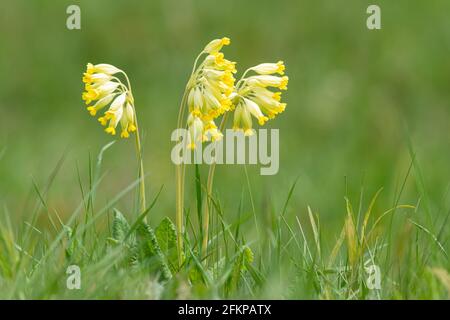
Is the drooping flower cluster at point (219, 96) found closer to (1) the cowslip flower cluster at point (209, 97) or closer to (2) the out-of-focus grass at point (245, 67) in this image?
(1) the cowslip flower cluster at point (209, 97)

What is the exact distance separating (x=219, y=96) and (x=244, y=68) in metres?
6.63

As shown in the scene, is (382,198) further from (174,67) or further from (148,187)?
(174,67)

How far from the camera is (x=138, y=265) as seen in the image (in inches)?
132

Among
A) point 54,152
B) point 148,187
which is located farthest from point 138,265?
point 54,152

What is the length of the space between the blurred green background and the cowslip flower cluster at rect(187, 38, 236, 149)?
14.9ft

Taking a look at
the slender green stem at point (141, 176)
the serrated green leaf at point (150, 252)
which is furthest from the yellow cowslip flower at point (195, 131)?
the serrated green leaf at point (150, 252)

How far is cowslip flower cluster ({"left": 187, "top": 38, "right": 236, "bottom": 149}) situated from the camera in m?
3.36

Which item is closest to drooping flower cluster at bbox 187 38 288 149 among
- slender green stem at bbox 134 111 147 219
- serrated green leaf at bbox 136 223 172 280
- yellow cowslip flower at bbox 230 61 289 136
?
yellow cowslip flower at bbox 230 61 289 136

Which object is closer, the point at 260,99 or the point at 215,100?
the point at 215,100

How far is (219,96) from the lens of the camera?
11.0 feet

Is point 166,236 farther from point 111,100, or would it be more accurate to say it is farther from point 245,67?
point 245,67

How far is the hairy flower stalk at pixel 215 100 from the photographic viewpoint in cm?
337

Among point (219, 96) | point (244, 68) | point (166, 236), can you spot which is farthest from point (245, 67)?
point (219, 96)
